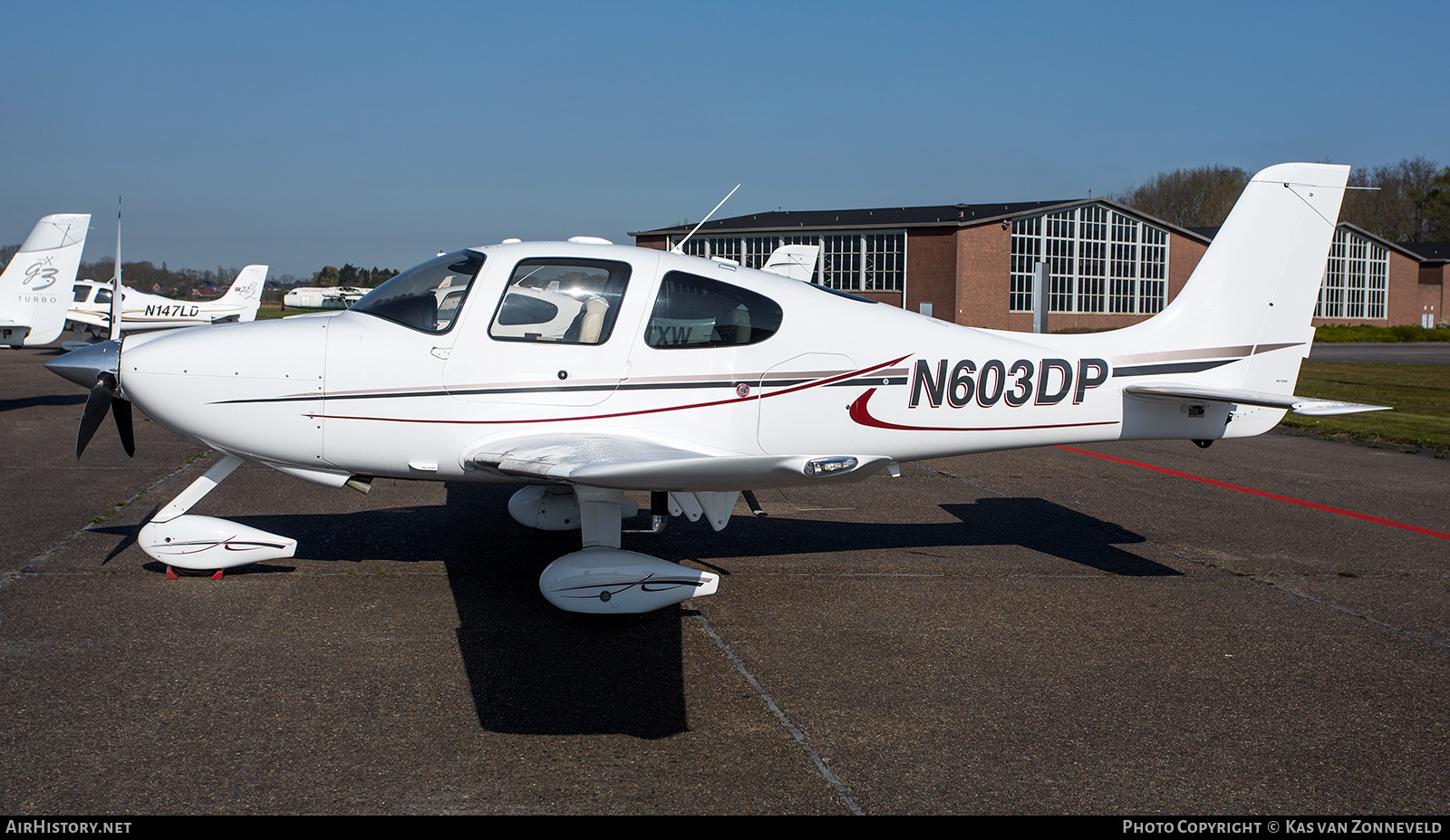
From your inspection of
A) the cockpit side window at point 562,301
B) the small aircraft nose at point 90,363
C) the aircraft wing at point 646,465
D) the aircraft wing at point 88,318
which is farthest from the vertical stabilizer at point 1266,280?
the aircraft wing at point 88,318

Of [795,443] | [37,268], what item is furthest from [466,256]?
[37,268]

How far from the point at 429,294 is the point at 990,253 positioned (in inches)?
2003

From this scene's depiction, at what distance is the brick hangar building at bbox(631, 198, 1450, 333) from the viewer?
52625mm

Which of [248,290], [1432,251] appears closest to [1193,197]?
[1432,251]

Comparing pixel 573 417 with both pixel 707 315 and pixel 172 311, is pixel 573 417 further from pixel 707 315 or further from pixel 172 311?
pixel 172 311

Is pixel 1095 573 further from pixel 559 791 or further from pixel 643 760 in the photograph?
pixel 559 791

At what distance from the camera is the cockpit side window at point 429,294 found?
18.4 feet

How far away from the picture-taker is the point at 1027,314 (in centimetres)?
5469

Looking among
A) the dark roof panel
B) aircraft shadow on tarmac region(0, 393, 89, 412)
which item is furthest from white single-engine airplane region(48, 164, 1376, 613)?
the dark roof panel

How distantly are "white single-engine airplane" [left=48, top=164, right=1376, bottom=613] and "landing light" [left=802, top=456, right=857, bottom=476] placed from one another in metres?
1.02

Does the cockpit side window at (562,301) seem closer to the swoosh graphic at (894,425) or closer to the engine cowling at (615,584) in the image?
the engine cowling at (615,584)

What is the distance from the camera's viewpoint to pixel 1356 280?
67.8 metres

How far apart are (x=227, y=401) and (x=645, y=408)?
2426 mm

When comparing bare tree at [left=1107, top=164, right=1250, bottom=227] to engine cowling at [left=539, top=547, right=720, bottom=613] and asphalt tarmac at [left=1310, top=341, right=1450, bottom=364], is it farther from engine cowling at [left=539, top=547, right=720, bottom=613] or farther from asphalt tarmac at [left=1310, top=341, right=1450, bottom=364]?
engine cowling at [left=539, top=547, right=720, bottom=613]
